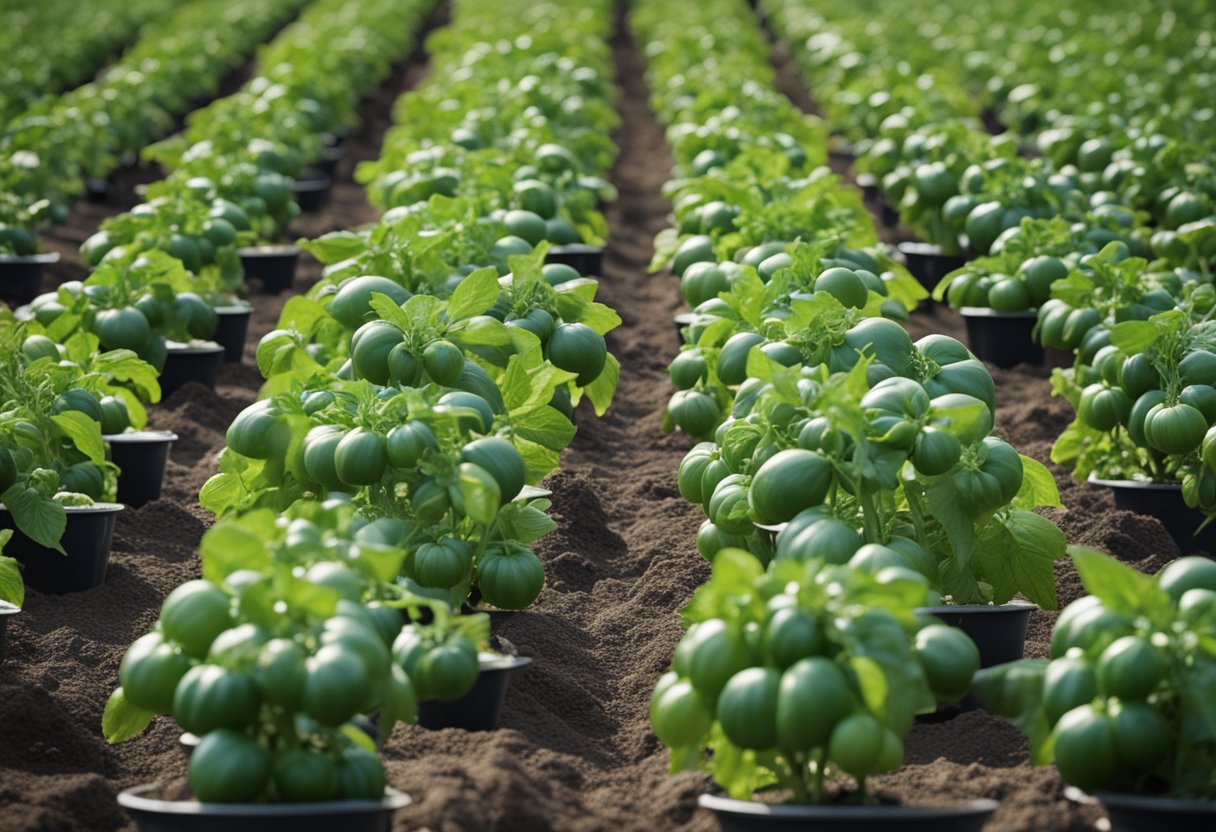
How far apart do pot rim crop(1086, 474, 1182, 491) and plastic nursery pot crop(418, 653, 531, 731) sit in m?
2.54

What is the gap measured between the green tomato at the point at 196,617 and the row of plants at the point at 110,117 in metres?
5.96

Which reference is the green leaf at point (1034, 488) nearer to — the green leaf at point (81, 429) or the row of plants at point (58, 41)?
the green leaf at point (81, 429)

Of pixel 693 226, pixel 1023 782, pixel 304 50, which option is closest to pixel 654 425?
pixel 693 226

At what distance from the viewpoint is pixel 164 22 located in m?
22.1

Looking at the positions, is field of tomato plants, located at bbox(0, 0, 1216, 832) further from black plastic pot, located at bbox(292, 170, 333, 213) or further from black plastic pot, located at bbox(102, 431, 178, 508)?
black plastic pot, located at bbox(292, 170, 333, 213)

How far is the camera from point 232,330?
742cm

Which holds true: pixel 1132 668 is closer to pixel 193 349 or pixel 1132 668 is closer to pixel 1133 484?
pixel 1133 484

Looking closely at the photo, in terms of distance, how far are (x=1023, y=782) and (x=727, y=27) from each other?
578 inches

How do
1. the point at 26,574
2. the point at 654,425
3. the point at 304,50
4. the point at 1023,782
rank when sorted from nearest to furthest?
the point at 1023,782 → the point at 26,574 → the point at 654,425 → the point at 304,50

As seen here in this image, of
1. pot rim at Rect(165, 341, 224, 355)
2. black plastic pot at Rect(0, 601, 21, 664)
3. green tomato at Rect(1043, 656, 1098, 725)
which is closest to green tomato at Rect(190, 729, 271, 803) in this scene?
black plastic pot at Rect(0, 601, 21, 664)

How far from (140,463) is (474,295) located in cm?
196

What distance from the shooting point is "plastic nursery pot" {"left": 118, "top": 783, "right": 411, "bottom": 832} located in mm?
2721

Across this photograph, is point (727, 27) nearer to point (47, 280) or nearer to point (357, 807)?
point (47, 280)

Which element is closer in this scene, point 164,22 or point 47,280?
point 47,280
